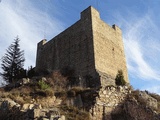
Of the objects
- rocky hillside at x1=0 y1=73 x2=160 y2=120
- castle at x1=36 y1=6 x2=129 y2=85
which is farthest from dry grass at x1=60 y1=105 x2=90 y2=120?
castle at x1=36 y1=6 x2=129 y2=85

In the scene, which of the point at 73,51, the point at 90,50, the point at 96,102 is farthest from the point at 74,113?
the point at 73,51

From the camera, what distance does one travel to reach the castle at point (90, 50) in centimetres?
1792

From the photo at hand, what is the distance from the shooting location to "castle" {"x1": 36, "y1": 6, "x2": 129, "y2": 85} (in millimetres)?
17922

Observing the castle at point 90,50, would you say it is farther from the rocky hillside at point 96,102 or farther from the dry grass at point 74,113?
the dry grass at point 74,113

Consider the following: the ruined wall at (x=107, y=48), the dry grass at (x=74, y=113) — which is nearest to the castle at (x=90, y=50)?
the ruined wall at (x=107, y=48)

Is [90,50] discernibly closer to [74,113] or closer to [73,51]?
[73,51]

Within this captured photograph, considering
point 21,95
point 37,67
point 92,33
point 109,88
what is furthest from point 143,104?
point 37,67

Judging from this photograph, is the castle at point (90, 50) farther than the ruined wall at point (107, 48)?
No

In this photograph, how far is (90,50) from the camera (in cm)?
1841

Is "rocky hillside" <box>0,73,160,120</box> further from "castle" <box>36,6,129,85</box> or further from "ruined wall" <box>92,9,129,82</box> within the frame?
"ruined wall" <box>92,9,129,82</box>

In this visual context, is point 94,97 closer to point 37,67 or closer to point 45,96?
point 45,96

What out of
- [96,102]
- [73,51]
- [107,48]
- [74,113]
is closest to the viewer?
[74,113]

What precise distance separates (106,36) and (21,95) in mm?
11659

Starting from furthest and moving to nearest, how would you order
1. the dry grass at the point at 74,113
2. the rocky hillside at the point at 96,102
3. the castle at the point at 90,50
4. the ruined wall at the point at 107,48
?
the ruined wall at the point at 107,48
the castle at the point at 90,50
the rocky hillside at the point at 96,102
the dry grass at the point at 74,113
